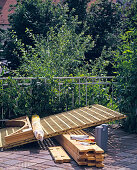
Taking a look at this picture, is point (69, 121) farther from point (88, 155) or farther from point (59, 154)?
point (88, 155)

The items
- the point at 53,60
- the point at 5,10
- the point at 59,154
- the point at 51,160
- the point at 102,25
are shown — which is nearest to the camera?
the point at 51,160

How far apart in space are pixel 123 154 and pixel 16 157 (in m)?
1.92

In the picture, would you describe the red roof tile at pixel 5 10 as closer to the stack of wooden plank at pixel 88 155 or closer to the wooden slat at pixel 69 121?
the wooden slat at pixel 69 121

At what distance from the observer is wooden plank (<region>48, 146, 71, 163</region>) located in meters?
5.19

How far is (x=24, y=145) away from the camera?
6.41 metres

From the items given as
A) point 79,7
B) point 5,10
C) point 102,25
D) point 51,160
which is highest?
point 5,10

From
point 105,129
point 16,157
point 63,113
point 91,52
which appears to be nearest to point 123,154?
point 105,129

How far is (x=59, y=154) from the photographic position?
5.53 meters

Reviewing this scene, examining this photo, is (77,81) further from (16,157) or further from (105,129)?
(16,157)

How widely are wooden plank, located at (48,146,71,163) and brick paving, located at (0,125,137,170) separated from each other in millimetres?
79

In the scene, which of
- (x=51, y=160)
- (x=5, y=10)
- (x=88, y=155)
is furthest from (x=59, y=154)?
(x=5, y=10)

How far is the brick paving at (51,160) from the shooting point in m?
4.97

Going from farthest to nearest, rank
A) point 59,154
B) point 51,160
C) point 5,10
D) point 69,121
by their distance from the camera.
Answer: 1. point 5,10
2. point 69,121
3. point 59,154
4. point 51,160

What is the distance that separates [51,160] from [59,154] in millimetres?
266
